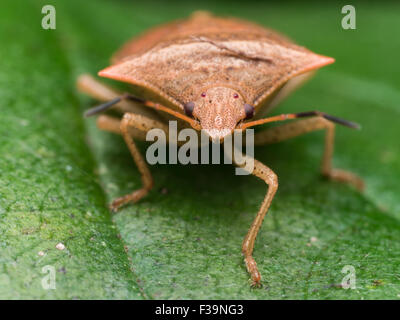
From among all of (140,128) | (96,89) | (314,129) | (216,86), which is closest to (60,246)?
(140,128)

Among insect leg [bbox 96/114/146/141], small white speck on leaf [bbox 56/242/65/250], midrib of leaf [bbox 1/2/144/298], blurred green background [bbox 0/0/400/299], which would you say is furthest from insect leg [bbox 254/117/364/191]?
small white speck on leaf [bbox 56/242/65/250]

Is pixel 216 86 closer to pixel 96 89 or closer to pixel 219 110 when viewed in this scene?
pixel 219 110

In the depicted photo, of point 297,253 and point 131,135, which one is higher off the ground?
point 131,135

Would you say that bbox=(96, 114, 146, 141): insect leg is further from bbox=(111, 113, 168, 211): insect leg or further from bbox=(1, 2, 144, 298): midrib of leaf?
bbox=(1, 2, 144, 298): midrib of leaf

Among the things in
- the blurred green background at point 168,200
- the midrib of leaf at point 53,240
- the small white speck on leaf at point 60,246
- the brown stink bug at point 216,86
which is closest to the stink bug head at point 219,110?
the brown stink bug at point 216,86

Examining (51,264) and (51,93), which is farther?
(51,93)

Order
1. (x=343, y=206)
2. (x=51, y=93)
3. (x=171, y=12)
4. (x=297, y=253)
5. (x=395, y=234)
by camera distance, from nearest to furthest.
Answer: (x=297, y=253) < (x=395, y=234) < (x=343, y=206) < (x=51, y=93) < (x=171, y=12)

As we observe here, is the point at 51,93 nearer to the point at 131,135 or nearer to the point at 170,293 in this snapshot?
the point at 131,135
